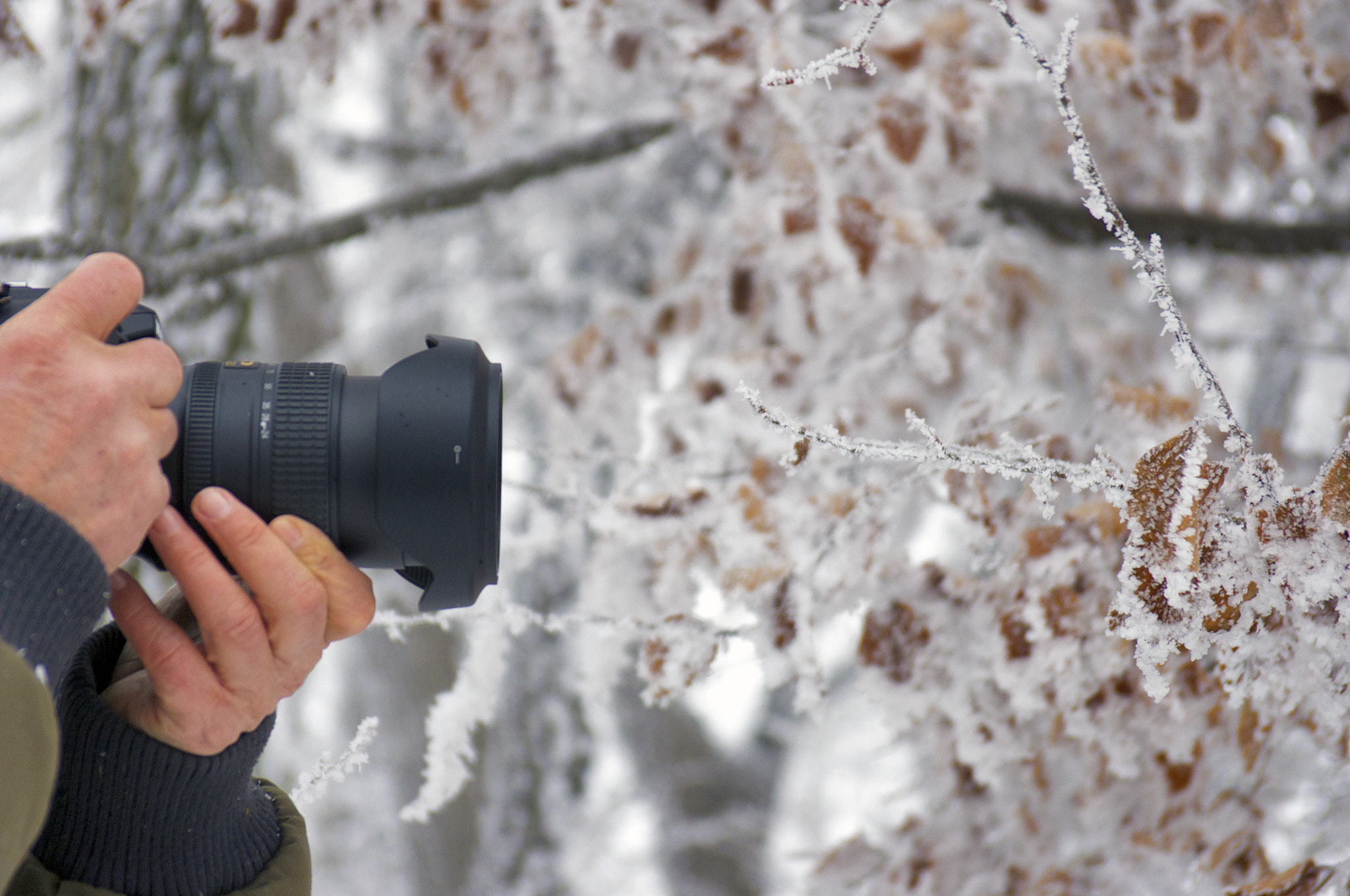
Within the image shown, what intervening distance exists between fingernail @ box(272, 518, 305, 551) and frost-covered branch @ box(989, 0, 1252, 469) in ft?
2.37

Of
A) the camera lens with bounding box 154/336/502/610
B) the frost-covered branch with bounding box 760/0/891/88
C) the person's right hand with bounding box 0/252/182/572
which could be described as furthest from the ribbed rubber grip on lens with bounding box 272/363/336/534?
the frost-covered branch with bounding box 760/0/891/88

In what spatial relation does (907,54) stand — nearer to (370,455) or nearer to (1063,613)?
(1063,613)

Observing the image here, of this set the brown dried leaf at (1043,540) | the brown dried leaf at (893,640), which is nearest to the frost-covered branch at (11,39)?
the brown dried leaf at (893,640)

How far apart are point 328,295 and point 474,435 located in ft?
8.08

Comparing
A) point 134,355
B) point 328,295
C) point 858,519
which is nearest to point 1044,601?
point 858,519

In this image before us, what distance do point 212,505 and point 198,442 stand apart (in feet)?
0.27

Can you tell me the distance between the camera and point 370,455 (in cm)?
85

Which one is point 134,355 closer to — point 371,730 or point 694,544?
point 371,730

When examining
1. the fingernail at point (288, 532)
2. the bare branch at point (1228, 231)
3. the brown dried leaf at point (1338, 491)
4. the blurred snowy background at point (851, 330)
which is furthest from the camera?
the bare branch at point (1228, 231)

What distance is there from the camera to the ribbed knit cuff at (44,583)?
559 millimetres

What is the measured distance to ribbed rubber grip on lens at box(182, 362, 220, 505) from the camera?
32.1 inches

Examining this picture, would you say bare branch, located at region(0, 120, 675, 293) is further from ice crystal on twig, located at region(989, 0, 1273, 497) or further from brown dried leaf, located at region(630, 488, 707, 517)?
ice crystal on twig, located at region(989, 0, 1273, 497)

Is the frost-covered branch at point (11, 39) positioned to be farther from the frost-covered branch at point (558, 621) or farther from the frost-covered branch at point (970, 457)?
the frost-covered branch at point (970, 457)

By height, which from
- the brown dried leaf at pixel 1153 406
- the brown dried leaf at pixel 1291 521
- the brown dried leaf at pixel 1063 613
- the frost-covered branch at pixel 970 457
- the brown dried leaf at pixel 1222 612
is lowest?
the brown dried leaf at pixel 1063 613
